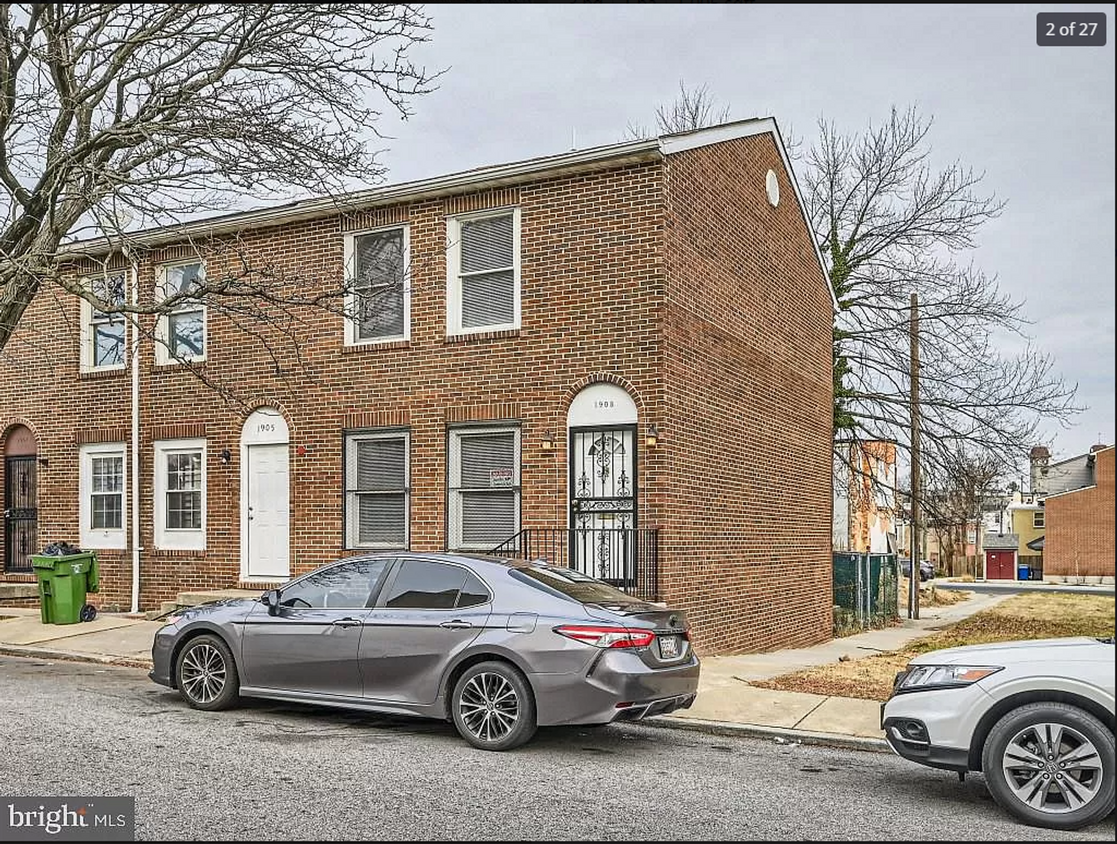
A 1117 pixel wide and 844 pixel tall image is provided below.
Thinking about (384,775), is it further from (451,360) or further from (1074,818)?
(451,360)

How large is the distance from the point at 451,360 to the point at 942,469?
12545 mm

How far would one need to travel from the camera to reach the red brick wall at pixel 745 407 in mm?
14109

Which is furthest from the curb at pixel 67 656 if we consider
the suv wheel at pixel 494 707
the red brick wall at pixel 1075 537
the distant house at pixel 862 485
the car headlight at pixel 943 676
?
the red brick wall at pixel 1075 537

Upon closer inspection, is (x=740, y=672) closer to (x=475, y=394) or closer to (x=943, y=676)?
(x=475, y=394)

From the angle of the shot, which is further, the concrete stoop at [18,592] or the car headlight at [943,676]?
the concrete stoop at [18,592]

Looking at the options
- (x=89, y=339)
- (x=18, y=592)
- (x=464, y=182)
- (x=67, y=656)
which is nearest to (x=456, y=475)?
(x=464, y=182)

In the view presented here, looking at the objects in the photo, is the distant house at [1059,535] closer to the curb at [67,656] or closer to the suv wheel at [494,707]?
the curb at [67,656]

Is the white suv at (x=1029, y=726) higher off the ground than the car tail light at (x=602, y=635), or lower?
lower

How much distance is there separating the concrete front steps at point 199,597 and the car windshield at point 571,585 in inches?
300

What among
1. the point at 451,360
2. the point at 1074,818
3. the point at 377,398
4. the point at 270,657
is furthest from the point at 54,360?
the point at 1074,818

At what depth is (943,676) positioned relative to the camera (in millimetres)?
7098

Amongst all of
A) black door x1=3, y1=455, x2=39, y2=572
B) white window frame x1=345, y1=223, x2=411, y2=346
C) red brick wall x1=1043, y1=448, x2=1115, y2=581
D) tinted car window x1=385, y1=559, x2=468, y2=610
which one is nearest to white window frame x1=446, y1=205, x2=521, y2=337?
white window frame x1=345, y1=223, x2=411, y2=346

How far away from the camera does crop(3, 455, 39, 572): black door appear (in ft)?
61.5

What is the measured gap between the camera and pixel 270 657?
962cm
